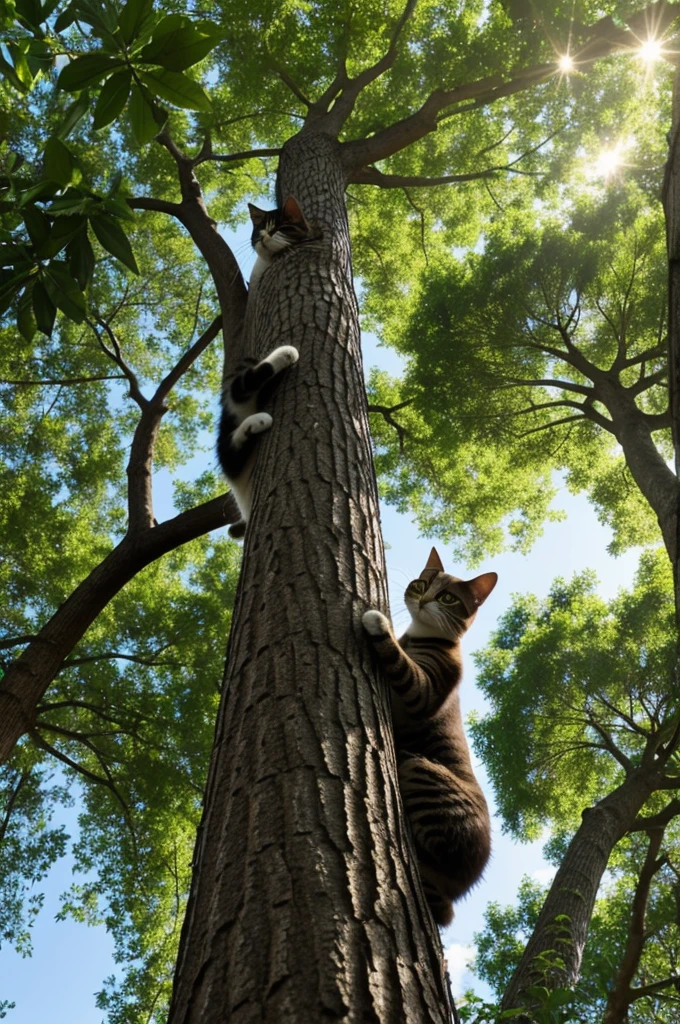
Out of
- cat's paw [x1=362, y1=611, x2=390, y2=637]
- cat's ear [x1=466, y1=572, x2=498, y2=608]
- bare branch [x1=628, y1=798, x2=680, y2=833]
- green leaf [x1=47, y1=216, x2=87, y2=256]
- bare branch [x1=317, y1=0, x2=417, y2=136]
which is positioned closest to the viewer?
cat's paw [x1=362, y1=611, x2=390, y2=637]

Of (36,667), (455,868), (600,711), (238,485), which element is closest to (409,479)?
(600,711)

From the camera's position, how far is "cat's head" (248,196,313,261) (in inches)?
145

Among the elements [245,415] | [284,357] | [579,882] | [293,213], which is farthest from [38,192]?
[579,882]

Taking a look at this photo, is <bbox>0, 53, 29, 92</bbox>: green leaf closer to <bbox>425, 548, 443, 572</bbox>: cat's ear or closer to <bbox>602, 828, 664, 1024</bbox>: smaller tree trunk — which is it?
<bbox>425, 548, 443, 572</bbox>: cat's ear

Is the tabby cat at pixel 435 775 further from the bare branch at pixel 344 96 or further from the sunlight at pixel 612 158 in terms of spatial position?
the sunlight at pixel 612 158

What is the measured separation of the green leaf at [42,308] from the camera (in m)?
2.74

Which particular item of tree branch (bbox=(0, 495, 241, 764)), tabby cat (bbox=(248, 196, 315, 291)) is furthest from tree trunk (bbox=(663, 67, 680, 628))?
tree branch (bbox=(0, 495, 241, 764))

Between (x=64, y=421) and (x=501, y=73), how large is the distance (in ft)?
20.9

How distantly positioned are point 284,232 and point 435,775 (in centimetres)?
286

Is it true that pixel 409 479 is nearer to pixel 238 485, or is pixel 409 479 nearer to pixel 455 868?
pixel 238 485

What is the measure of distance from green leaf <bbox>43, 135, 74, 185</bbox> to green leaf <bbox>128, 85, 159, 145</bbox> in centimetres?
26

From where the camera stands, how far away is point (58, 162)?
8.02ft

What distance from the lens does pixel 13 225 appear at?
9.80 ft

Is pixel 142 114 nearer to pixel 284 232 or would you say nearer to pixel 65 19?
pixel 65 19
